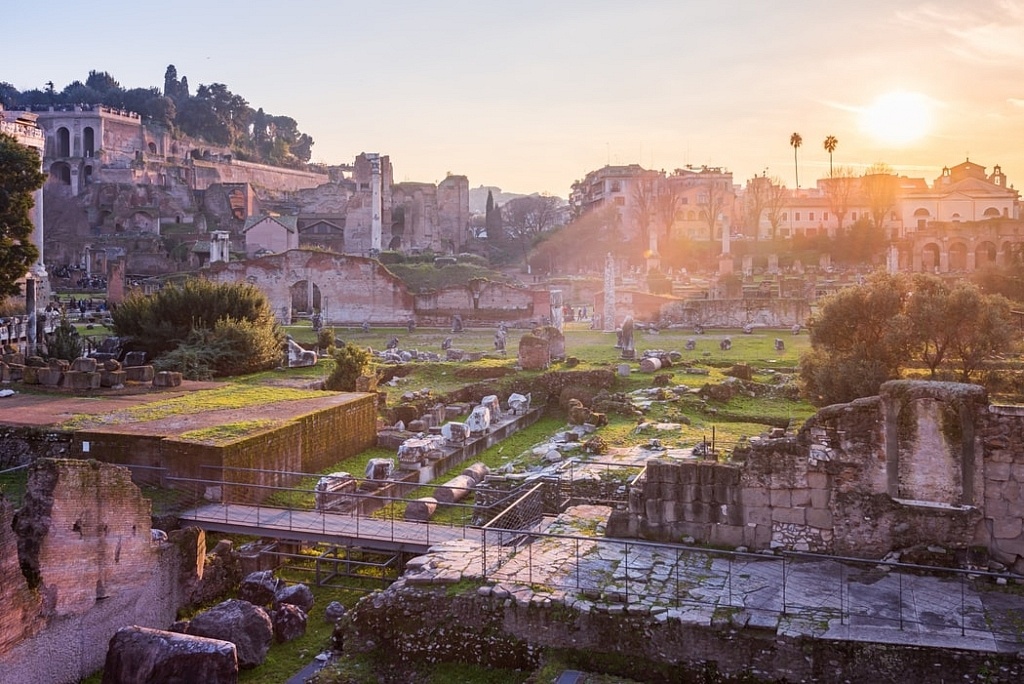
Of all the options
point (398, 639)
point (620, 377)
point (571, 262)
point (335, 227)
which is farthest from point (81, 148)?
point (398, 639)

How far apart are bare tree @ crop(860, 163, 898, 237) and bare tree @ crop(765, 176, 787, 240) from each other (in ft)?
23.2

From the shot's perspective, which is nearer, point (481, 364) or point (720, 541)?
point (720, 541)

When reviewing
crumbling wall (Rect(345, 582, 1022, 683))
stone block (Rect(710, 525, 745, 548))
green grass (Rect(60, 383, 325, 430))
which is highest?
green grass (Rect(60, 383, 325, 430))

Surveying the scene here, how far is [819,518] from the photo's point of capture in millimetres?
9953

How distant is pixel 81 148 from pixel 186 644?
92372 mm

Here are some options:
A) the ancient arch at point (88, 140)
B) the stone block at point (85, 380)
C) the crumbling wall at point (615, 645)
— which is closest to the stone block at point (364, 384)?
the stone block at point (85, 380)

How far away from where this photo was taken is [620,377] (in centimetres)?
2397

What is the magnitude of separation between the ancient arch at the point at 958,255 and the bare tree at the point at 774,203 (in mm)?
14488

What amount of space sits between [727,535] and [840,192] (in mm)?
79299

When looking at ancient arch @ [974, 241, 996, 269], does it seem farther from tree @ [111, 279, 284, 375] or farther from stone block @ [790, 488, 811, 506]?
stone block @ [790, 488, 811, 506]

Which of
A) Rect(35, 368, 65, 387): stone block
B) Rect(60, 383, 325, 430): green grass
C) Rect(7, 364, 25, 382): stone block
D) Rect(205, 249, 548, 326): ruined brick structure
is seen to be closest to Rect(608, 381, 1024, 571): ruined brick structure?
Rect(60, 383, 325, 430): green grass

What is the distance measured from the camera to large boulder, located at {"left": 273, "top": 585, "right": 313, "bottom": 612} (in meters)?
10.7

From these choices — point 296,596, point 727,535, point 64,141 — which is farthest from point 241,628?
point 64,141

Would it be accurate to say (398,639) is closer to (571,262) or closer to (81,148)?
(571,262)
